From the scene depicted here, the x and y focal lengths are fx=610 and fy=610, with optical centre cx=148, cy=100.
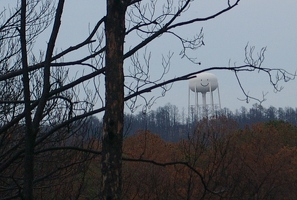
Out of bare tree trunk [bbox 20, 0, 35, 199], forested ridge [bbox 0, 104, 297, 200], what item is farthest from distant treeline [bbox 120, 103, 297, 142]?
bare tree trunk [bbox 20, 0, 35, 199]

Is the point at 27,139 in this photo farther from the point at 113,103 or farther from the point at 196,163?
the point at 196,163

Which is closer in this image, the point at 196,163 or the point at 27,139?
the point at 27,139

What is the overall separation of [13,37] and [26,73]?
610 centimetres

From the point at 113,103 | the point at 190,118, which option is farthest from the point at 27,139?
the point at 190,118

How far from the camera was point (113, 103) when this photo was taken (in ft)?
12.6

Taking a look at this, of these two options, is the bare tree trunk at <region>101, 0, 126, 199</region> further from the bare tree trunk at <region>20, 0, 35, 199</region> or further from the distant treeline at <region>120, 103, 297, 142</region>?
the distant treeline at <region>120, 103, 297, 142</region>

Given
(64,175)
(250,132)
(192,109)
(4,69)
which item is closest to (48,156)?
(64,175)

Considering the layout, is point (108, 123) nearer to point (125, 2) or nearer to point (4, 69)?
point (125, 2)

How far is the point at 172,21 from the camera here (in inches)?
191

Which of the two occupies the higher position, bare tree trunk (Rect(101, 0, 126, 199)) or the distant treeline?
the distant treeline

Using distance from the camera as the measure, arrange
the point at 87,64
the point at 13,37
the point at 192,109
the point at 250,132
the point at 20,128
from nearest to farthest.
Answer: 1. the point at 87,64
2. the point at 20,128
3. the point at 13,37
4. the point at 250,132
5. the point at 192,109

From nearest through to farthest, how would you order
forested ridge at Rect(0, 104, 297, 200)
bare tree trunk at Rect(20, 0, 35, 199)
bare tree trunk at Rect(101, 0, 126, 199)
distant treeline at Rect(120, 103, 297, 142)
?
1. bare tree trunk at Rect(101, 0, 126, 199)
2. bare tree trunk at Rect(20, 0, 35, 199)
3. forested ridge at Rect(0, 104, 297, 200)
4. distant treeline at Rect(120, 103, 297, 142)

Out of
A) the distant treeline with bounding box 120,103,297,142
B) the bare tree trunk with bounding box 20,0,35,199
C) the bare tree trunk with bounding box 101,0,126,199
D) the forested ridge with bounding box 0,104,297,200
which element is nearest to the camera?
the bare tree trunk with bounding box 101,0,126,199

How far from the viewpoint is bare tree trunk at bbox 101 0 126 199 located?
147 inches
